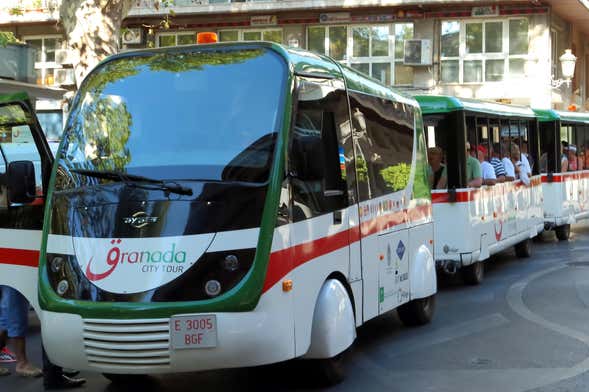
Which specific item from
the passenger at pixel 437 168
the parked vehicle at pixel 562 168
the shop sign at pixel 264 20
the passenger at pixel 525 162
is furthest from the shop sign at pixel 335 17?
the passenger at pixel 437 168

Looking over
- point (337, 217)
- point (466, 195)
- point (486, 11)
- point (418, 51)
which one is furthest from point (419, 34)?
point (337, 217)

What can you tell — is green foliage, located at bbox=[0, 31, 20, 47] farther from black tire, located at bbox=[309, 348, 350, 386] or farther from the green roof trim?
black tire, located at bbox=[309, 348, 350, 386]

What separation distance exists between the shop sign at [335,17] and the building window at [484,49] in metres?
3.63

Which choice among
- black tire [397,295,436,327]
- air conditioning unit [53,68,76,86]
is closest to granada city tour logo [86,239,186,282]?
black tire [397,295,436,327]

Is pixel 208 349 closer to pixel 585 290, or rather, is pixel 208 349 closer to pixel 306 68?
pixel 306 68

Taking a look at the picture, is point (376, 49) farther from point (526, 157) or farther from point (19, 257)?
point (19, 257)

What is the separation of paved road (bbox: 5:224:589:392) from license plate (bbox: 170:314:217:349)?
1317mm

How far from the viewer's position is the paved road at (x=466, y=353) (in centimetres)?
757

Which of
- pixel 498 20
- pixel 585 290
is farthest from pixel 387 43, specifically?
pixel 585 290

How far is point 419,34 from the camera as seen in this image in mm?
36562

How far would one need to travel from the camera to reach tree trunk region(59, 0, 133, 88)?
17.0m

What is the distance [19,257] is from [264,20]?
31.2 metres

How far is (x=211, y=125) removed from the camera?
6.88 metres

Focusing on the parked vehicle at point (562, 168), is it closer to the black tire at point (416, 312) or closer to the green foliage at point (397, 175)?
the black tire at point (416, 312)
